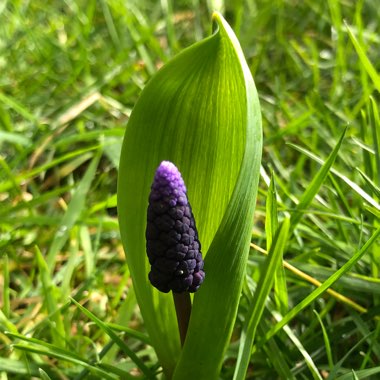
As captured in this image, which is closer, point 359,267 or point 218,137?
point 218,137

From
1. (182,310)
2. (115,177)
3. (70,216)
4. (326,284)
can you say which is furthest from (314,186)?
(115,177)

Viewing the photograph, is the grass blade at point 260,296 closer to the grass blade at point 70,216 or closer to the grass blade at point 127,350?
the grass blade at point 127,350

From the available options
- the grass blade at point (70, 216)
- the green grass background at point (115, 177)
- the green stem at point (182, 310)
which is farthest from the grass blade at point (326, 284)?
the grass blade at point (70, 216)

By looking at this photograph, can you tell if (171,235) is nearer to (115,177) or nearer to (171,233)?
(171,233)

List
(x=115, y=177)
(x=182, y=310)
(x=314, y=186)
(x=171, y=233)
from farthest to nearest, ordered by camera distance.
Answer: (x=115, y=177) < (x=314, y=186) < (x=182, y=310) < (x=171, y=233)

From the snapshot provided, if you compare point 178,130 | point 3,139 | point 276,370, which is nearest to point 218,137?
point 178,130

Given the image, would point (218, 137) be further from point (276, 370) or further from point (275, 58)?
point (275, 58)

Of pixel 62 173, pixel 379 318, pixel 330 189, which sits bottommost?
pixel 379 318
